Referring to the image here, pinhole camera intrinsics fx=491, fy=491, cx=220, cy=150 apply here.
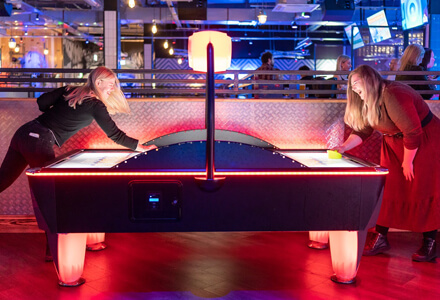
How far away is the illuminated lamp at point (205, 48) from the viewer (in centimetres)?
290

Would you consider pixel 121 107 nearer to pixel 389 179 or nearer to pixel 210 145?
pixel 210 145

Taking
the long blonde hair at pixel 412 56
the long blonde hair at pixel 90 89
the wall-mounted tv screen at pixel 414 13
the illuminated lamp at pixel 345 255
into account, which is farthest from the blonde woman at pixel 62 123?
the wall-mounted tv screen at pixel 414 13

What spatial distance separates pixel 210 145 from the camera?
246 centimetres

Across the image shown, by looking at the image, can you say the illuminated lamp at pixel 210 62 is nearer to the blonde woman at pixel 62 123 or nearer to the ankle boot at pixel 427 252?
the blonde woman at pixel 62 123

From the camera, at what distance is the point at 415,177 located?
11.1 ft

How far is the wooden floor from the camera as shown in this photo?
282 cm

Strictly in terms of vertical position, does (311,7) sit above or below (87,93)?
above

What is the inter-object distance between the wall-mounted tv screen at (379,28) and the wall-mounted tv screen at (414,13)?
6.21ft

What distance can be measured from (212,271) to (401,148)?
5.01ft

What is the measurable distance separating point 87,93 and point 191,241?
4.78 ft

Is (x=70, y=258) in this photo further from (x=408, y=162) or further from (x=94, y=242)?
(x=408, y=162)

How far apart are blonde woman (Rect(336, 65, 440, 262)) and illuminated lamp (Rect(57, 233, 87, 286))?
1892 mm

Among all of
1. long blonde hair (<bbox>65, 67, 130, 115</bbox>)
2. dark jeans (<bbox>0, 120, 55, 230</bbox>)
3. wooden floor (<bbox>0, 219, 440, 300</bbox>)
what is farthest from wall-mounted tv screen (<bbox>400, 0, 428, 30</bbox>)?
dark jeans (<bbox>0, 120, 55, 230</bbox>)

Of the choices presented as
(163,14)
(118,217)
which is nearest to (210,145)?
(118,217)
